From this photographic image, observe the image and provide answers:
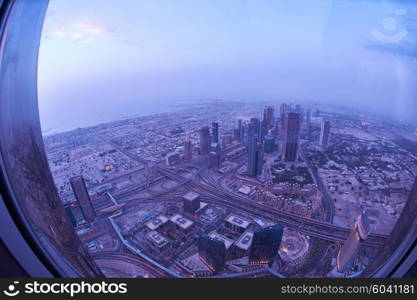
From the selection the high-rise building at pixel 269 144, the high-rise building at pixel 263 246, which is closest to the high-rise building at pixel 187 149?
the high-rise building at pixel 269 144

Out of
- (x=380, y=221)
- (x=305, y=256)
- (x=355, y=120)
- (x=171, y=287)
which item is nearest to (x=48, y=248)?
(x=171, y=287)

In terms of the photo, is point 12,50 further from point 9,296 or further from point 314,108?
point 314,108

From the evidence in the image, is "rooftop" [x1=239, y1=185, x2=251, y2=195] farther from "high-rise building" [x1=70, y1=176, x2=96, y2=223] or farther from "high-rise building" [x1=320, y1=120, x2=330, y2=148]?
"high-rise building" [x1=320, y1=120, x2=330, y2=148]

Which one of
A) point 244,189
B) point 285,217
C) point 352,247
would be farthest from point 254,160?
point 352,247

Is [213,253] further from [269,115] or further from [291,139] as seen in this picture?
[269,115]

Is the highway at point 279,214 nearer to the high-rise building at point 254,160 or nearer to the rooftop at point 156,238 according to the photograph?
the high-rise building at point 254,160
